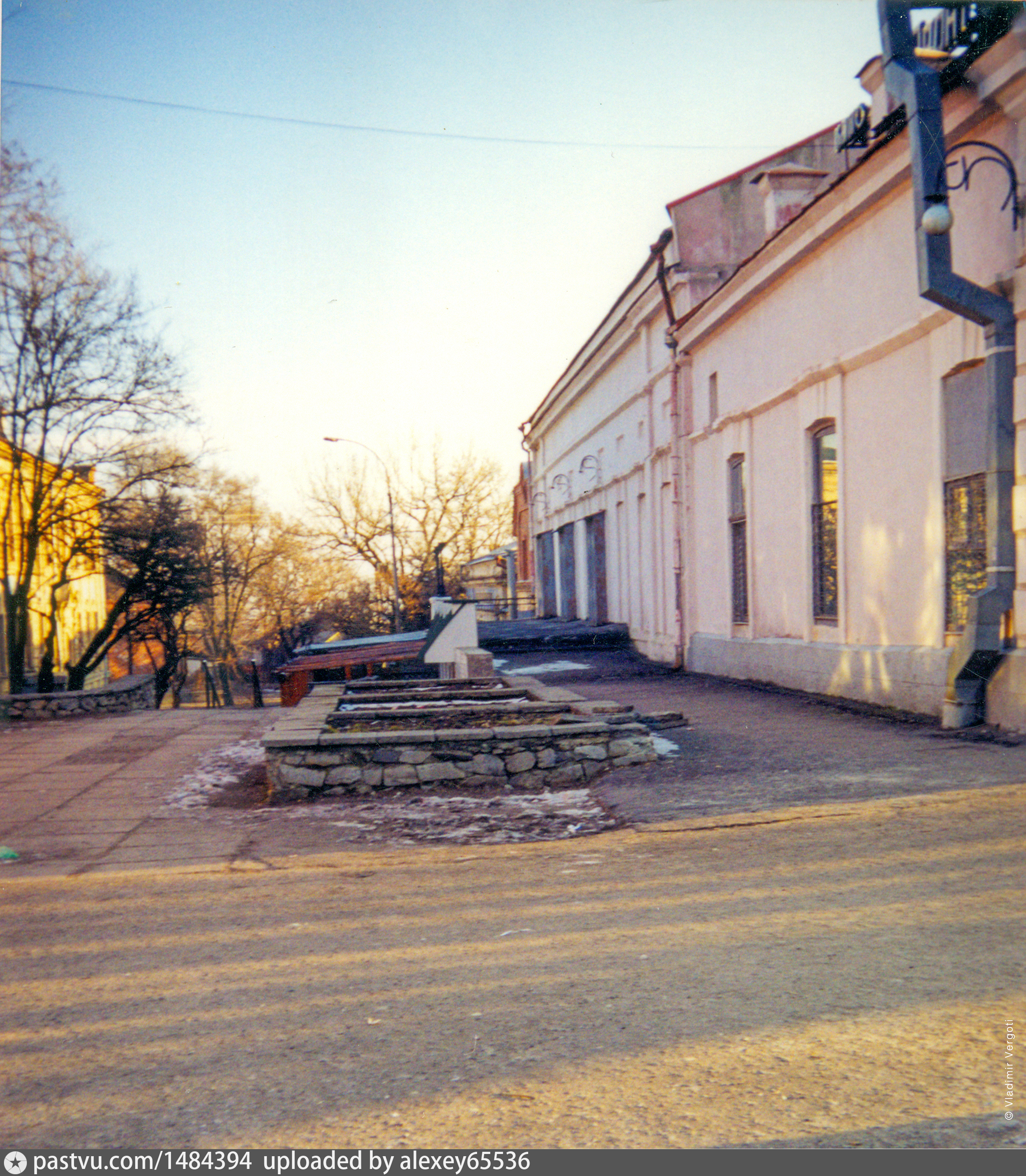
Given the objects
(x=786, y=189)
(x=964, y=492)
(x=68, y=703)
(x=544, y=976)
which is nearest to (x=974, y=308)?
(x=964, y=492)

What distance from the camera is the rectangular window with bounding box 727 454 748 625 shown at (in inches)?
589

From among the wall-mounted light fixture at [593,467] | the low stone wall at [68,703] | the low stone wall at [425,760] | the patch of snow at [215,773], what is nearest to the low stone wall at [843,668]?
the low stone wall at [425,760]

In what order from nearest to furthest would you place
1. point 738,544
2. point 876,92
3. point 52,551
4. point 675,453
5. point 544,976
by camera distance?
point 544,976
point 876,92
point 738,544
point 675,453
point 52,551

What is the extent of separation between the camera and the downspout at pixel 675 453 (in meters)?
17.2

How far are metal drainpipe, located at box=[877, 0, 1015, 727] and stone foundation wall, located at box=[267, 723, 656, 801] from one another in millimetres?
3442

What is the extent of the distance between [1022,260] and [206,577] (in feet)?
70.8

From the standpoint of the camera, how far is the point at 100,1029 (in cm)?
302

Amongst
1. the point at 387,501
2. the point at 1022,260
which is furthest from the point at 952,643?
the point at 387,501

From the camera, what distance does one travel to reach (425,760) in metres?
7.27

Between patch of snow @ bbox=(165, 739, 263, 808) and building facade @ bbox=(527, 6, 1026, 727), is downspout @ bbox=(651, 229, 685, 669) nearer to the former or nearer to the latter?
building facade @ bbox=(527, 6, 1026, 727)

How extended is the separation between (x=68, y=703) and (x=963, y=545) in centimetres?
1408

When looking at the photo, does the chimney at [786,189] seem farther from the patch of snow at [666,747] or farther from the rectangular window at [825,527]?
the patch of snow at [666,747]

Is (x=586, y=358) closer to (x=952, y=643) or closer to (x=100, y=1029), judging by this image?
(x=952, y=643)

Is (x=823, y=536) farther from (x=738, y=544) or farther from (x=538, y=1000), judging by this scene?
(x=538, y=1000)
